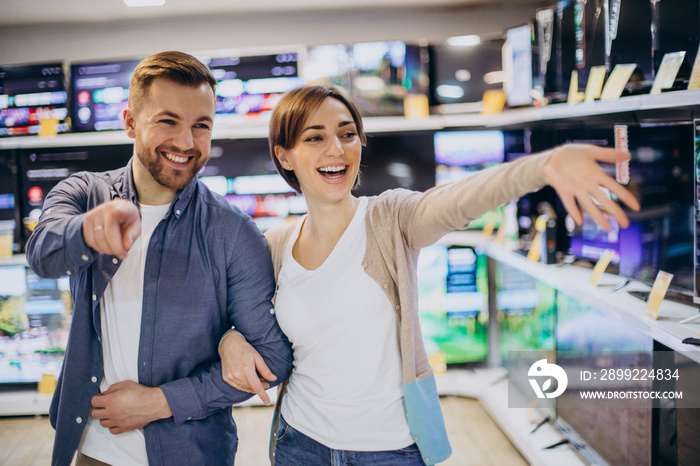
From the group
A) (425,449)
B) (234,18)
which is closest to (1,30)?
(234,18)

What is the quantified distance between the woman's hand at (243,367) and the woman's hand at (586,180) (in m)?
0.88

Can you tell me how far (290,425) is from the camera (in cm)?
145

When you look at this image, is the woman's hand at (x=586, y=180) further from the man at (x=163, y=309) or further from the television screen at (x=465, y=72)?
the television screen at (x=465, y=72)

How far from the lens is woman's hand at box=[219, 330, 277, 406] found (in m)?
1.36

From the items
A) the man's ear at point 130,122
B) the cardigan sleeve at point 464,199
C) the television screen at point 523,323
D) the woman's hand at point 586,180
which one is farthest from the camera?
the television screen at point 523,323

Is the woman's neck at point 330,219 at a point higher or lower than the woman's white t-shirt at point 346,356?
higher

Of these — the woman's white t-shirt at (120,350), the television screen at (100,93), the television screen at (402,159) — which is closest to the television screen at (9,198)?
the television screen at (100,93)

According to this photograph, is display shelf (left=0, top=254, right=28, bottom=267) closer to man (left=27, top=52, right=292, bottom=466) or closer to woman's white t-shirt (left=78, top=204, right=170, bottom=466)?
man (left=27, top=52, right=292, bottom=466)

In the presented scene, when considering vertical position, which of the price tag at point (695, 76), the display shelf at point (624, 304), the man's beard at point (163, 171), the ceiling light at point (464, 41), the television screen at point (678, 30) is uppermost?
the ceiling light at point (464, 41)

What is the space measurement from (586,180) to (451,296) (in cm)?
277

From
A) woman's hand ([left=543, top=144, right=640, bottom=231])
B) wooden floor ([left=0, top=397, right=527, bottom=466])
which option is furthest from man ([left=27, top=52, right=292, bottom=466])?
wooden floor ([left=0, top=397, right=527, bottom=466])

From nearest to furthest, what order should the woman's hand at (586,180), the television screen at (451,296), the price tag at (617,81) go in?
the woman's hand at (586,180)
the price tag at (617,81)
the television screen at (451,296)

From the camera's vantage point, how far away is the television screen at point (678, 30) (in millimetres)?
1831

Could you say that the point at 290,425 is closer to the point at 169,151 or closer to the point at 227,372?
the point at 227,372
